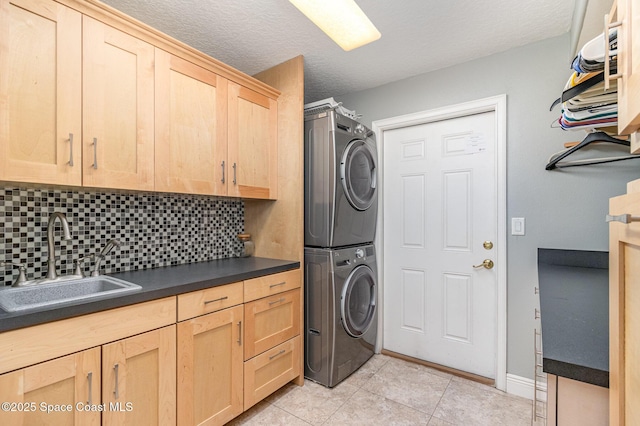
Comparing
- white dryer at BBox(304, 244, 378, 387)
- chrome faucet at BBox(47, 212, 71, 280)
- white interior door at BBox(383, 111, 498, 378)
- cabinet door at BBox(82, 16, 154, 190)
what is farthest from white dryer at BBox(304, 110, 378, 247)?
chrome faucet at BBox(47, 212, 71, 280)

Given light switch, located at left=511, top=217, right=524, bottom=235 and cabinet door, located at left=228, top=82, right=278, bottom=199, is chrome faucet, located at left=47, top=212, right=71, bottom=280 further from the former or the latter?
light switch, located at left=511, top=217, right=524, bottom=235

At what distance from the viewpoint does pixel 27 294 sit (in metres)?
1.39

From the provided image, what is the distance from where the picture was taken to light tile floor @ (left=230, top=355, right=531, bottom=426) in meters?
1.81

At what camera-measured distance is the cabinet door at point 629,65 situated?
0.61 metres

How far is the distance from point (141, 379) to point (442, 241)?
7.12ft

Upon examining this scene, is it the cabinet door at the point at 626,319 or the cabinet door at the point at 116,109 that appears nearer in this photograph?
the cabinet door at the point at 626,319

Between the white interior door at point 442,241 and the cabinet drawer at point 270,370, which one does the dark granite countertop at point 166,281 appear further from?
the white interior door at point 442,241

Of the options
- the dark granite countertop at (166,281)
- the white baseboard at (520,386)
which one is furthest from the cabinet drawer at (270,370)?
the white baseboard at (520,386)

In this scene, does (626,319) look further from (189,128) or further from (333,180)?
(189,128)

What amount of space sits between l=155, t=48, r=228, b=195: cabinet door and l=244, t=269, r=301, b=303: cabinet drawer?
618 mm

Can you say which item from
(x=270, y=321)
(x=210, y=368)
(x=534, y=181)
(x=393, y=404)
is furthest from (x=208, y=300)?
(x=534, y=181)

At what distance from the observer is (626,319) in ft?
2.03

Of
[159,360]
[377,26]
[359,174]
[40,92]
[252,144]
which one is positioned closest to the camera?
[40,92]

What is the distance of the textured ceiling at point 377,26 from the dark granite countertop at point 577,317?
1.46m
